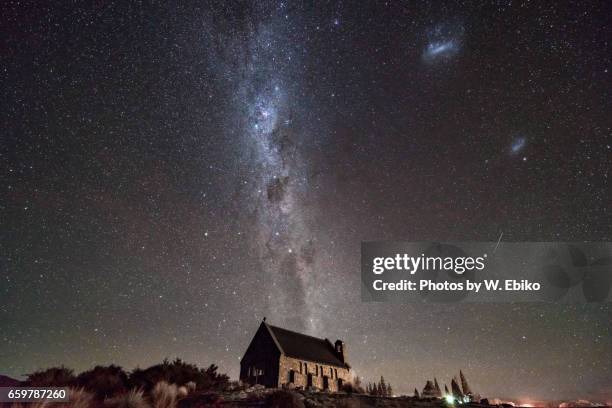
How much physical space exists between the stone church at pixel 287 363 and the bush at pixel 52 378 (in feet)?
72.7

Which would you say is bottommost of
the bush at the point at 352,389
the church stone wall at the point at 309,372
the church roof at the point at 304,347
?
the bush at the point at 352,389

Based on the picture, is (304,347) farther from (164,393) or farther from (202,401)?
(164,393)

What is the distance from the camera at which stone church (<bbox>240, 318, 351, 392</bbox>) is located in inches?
1437

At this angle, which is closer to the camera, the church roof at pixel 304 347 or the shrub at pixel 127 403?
the shrub at pixel 127 403

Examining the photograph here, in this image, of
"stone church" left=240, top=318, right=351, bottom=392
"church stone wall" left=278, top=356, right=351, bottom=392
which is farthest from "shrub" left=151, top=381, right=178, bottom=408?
"church stone wall" left=278, top=356, right=351, bottom=392

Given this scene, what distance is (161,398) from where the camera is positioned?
12977mm

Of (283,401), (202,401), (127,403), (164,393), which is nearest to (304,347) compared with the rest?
(283,401)

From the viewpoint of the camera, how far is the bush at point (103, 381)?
1496cm

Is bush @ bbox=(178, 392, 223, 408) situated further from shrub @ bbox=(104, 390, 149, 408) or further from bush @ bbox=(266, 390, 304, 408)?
shrub @ bbox=(104, 390, 149, 408)

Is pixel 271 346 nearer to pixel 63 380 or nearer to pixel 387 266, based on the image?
pixel 387 266

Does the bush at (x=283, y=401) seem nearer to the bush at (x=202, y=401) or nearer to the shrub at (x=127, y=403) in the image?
the bush at (x=202, y=401)

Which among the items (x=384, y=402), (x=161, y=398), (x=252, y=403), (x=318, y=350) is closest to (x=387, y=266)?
(x=384, y=402)

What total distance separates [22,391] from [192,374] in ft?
34.5

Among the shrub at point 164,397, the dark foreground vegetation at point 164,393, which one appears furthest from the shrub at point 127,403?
the shrub at point 164,397
